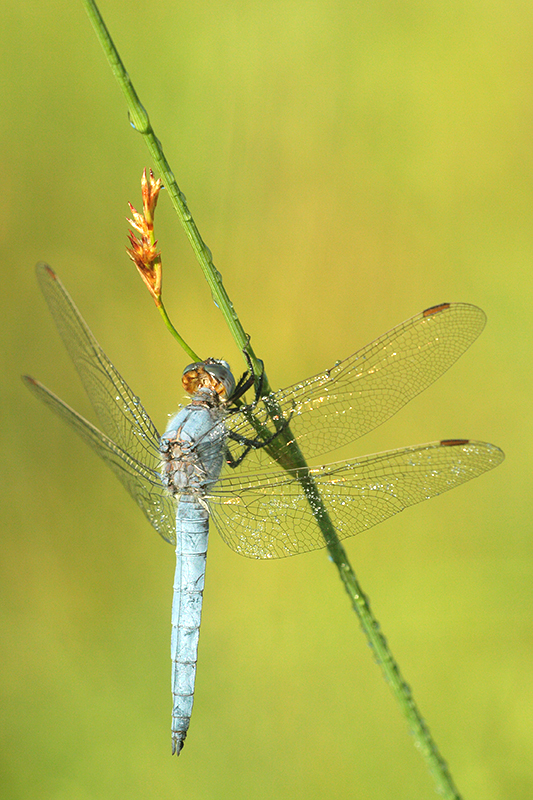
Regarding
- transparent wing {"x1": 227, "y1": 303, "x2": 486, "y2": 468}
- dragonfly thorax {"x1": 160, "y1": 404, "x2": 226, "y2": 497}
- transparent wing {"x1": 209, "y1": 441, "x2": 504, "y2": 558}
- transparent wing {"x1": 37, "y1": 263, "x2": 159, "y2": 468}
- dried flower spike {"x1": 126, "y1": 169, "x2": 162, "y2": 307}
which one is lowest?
transparent wing {"x1": 209, "y1": 441, "x2": 504, "y2": 558}

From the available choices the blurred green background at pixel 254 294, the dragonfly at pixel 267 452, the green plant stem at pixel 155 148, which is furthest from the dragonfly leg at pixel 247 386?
the blurred green background at pixel 254 294

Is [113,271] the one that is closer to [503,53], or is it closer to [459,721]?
[503,53]

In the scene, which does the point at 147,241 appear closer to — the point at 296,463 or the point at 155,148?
the point at 155,148

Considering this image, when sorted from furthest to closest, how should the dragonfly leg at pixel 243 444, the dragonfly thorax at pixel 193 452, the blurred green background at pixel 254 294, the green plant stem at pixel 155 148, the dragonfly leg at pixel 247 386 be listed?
the blurred green background at pixel 254 294 → the dragonfly thorax at pixel 193 452 → the dragonfly leg at pixel 243 444 → the dragonfly leg at pixel 247 386 → the green plant stem at pixel 155 148

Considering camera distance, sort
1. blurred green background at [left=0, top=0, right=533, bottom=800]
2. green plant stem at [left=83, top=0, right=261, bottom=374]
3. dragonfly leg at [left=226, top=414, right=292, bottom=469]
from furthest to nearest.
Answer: blurred green background at [left=0, top=0, right=533, bottom=800] → dragonfly leg at [left=226, top=414, right=292, bottom=469] → green plant stem at [left=83, top=0, right=261, bottom=374]

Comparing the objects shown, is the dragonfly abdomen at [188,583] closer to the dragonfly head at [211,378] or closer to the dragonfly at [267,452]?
the dragonfly at [267,452]

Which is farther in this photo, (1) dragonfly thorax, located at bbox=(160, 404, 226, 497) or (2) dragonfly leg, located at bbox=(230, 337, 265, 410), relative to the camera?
(1) dragonfly thorax, located at bbox=(160, 404, 226, 497)

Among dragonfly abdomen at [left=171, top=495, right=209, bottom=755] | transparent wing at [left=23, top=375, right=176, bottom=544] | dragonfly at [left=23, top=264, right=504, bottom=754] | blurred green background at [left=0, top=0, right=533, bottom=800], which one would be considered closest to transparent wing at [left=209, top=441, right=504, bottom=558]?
dragonfly at [left=23, top=264, right=504, bottom=754]

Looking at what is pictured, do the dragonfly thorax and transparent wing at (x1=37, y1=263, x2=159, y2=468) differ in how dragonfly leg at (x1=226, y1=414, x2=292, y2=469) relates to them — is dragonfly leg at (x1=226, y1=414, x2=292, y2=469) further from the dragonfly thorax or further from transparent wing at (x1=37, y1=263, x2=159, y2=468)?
transparent wing at (x1=37, y1=263, x2=159, y2=468)
